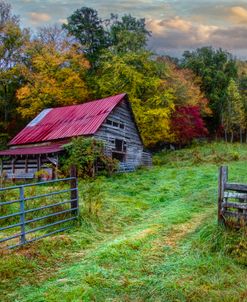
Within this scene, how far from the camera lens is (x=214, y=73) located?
55.8 metres

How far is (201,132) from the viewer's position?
159ft

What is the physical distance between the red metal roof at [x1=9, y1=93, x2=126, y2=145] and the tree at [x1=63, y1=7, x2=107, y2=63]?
20.2 metres

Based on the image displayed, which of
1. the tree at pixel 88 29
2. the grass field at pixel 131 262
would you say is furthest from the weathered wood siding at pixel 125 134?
the tree at pixel 88 29

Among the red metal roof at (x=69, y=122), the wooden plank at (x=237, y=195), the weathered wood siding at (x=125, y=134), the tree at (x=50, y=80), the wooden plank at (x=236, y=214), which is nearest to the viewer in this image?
the wooden plank at (x=236, y=214)

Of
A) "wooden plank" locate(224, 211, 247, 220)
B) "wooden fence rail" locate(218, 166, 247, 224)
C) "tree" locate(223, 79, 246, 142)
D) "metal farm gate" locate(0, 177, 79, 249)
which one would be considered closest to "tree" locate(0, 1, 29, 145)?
"tree" locate(223, 79, 246, 142)

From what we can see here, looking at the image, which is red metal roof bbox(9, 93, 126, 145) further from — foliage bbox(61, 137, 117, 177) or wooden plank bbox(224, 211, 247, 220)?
wooden plank bbox(224, 211, 247, 220)

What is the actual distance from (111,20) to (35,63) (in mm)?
16627

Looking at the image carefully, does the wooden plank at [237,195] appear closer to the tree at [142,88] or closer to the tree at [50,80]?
the tree at [142,88]

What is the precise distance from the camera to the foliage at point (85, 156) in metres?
22.3

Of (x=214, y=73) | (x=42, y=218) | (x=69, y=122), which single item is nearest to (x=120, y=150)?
(x=69, y=122)

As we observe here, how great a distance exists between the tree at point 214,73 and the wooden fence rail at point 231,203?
47.3m

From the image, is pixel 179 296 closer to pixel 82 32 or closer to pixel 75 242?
pixel 75 242

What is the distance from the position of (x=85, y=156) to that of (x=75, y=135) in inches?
115

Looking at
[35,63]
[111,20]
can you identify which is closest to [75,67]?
[35,63]
